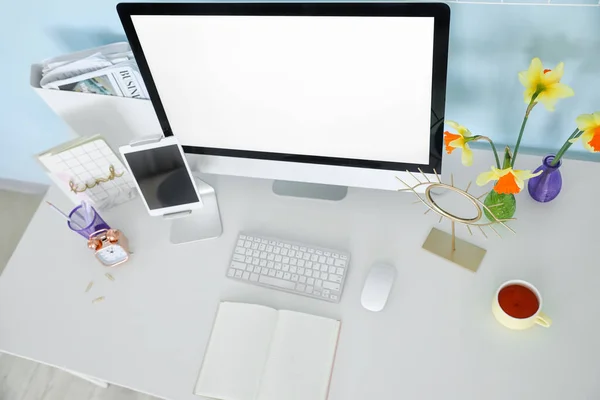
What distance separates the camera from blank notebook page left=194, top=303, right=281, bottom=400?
3.17ft

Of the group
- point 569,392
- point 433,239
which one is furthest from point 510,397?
point 433,239

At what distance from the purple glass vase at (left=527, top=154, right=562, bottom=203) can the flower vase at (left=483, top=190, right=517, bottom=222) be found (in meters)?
0.08

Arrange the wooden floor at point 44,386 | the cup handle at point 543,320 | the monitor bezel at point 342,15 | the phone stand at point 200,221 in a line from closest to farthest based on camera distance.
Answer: the monitor bezel at point 342,15
the cup handle at point 543,320
the phone stand at point 200,221
the wooden floor at point 44,386

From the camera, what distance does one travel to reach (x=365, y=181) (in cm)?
108

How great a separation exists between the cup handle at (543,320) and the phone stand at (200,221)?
66 centimetres

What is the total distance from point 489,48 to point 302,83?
0.39 meters

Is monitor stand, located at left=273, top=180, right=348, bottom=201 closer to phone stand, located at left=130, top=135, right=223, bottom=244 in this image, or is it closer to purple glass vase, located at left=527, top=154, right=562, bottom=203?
phone stand, located at left=130, top=135, right=223, bottom=244

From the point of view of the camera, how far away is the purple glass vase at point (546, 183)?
104 centimetres

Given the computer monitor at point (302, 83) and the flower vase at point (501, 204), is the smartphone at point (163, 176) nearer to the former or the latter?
the computer monitor at point (302, 83)

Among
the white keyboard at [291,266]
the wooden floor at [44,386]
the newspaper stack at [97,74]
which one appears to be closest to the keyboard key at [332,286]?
the white keyboard at [291,266]

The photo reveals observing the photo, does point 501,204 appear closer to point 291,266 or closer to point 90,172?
point 291,266

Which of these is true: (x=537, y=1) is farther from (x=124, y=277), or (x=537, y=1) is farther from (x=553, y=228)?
(x=124, y=277)

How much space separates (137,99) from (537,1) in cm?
80

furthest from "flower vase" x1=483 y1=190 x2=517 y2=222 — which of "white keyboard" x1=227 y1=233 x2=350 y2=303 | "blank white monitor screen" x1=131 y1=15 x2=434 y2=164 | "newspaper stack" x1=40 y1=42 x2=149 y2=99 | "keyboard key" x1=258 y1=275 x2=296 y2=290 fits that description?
"newspaper stack" x1=40 y1=42 x2=149 y2=99
